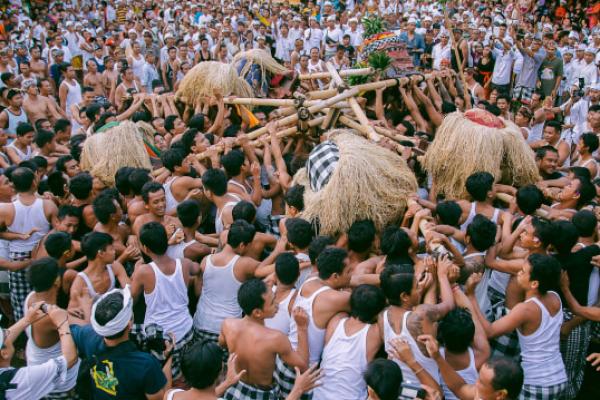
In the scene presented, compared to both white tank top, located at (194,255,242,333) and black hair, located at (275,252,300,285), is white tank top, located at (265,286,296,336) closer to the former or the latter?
black hair, located at (275,252,300,285)

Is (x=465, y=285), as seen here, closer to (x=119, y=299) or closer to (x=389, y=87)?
(x=119, y=299)

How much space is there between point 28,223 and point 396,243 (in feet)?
12.9

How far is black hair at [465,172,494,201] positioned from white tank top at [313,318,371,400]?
91.2 inches

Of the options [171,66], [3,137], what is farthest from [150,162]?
[171,66]

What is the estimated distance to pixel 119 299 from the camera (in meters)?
3.72

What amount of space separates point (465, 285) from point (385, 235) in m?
0.78

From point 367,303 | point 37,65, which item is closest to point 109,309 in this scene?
point 367,303

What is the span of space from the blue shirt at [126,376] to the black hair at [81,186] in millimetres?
2782

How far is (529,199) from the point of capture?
546 centimetres

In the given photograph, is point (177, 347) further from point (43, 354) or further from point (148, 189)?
point (148, 189)

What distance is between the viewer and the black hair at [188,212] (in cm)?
550

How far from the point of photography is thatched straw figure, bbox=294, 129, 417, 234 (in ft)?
17.6

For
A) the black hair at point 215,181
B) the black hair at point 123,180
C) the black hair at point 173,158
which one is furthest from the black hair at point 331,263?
the black hair at point 123,180

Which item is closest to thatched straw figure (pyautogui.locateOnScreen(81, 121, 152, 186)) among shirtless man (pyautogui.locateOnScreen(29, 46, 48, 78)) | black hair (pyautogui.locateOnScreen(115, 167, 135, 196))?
black hair (pyautogui.locateOnScreen(115, 167, 135, 196))
